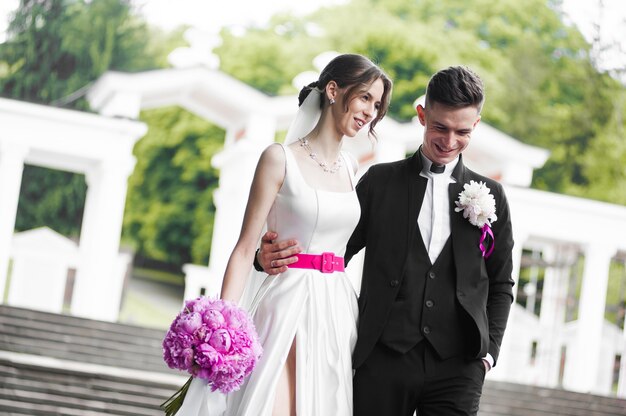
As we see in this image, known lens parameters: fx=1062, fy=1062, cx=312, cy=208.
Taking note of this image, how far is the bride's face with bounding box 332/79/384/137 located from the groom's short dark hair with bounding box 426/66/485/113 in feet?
0.75

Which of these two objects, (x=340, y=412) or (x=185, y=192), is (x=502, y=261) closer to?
(x=340, y=412)

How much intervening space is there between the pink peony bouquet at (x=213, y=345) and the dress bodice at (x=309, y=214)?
1.90ft

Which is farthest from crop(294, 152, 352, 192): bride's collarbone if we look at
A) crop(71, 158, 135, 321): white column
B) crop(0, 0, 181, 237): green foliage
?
crop(0, 0, 181, 237): green foliage

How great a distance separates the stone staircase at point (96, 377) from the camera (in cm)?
1217

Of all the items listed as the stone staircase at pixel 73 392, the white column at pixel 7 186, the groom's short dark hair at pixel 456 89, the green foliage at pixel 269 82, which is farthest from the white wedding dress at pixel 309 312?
the green foliage at pixel 269 82

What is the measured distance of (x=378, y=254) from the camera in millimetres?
4637

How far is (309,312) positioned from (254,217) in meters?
0.48

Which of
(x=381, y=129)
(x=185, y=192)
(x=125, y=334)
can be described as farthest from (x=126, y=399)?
(x=185, y=192)

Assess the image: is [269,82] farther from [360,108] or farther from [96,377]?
[360,108]

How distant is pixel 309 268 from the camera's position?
15.5ft

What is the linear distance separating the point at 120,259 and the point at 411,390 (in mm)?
15810

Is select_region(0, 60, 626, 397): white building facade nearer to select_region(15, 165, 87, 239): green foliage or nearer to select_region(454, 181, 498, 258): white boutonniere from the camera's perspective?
select_region(454, 181, 498, 258): white boutonniere

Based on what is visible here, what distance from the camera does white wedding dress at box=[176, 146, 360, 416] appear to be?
177 inches

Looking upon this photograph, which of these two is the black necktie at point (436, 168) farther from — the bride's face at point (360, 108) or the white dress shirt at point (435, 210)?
the bride's face at point (360, 108)
